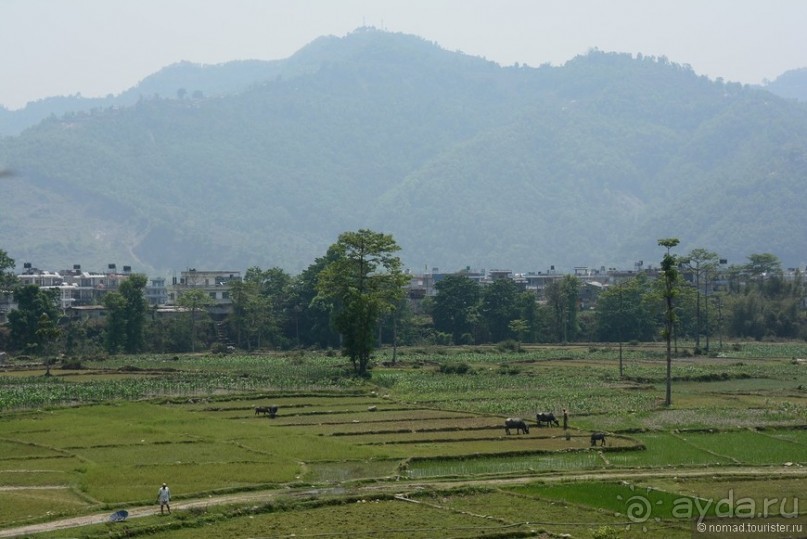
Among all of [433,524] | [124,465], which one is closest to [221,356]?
[124,465]

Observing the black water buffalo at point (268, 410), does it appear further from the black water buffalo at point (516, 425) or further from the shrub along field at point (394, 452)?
the black water buffalo at point (516, 425)

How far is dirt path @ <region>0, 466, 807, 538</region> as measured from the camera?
84.2 feet

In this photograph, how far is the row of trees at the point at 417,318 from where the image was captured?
82938 millimetres

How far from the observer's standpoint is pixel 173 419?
1660 inches

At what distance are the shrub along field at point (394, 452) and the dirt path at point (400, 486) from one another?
0.10m

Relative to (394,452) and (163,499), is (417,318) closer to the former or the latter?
(394,452)

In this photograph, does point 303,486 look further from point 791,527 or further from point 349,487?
point 791,527

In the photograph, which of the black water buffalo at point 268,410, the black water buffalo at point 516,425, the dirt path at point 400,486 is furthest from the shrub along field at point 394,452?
the black water buffalo at point 516,425

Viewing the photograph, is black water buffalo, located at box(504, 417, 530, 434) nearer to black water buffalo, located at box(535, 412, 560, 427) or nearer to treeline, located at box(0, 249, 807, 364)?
black water buffalo, located at box(535, 412, 560, 427)

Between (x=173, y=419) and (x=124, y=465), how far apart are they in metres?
9.96

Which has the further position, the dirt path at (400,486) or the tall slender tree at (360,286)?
the tall slender tree at (360,286)

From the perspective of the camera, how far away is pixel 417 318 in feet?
335

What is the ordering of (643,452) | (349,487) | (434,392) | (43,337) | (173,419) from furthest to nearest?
1. (43,337)
2. (434,392)
3. (173,419)
4. (643,452)
5. (349,487)

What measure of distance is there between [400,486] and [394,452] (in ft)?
17.7
